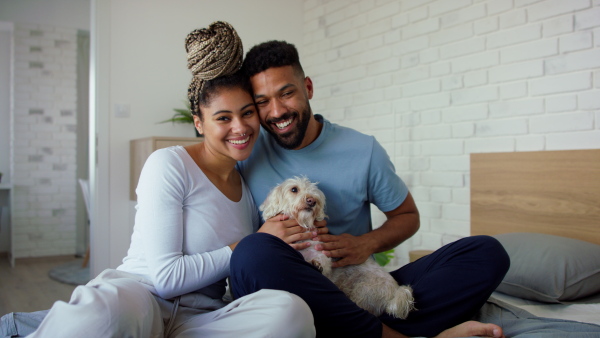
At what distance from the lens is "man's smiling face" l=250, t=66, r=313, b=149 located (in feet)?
5.87

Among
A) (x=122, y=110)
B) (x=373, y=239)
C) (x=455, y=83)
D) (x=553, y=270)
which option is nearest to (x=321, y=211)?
(x=373, y=239)

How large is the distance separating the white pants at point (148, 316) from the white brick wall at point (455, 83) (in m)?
2.04

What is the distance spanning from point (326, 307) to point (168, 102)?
118 inches

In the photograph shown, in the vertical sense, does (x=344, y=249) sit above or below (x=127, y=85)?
below

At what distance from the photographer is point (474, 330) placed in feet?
4.88

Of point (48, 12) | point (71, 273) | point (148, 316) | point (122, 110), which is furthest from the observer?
point (48, 12)

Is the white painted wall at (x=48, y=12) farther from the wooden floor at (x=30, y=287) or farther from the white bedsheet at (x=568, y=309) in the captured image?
the white bedsheet at (x=568, y=309)

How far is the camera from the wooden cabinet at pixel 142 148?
11.4 feet

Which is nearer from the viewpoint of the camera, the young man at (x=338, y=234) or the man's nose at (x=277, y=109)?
the young man at (x=338, y=234)

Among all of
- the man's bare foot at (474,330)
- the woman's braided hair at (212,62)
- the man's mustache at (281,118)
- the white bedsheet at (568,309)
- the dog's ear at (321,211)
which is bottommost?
the white bedsheet at (568,309)

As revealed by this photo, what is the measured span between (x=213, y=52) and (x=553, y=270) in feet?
5.19

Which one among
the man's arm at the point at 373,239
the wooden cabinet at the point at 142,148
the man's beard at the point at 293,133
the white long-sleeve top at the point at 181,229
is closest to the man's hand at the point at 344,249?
→ the man's arm at the point at 373,239

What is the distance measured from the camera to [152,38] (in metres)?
3.98

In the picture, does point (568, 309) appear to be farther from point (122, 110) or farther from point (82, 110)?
point (82, 110)
